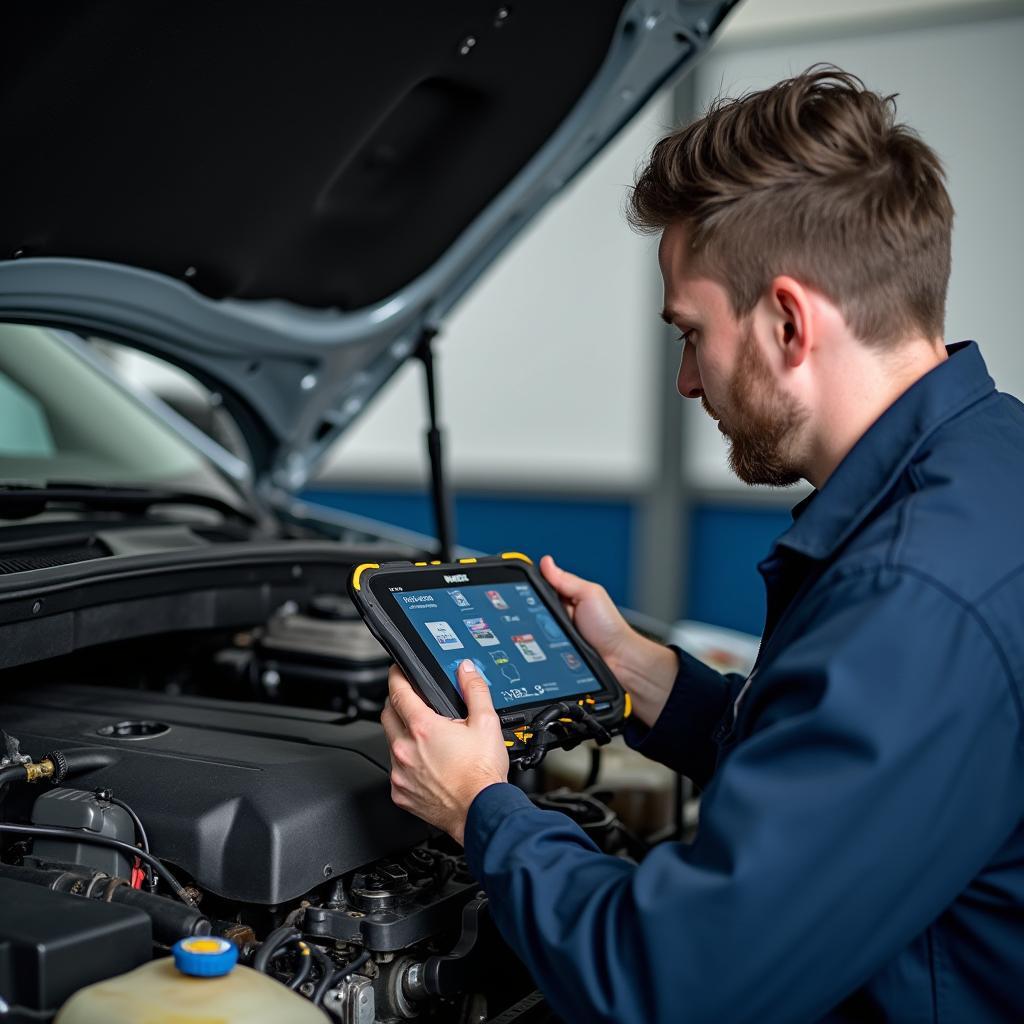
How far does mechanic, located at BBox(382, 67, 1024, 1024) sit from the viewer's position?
917mm

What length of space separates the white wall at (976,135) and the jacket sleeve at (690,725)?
346cm

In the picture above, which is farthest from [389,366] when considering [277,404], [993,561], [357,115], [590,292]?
[590,292]

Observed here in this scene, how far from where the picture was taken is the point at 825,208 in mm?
1167

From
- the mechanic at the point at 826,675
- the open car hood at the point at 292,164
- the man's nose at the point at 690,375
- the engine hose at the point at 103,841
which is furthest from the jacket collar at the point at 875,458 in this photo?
the open car hood at the point at 292,164

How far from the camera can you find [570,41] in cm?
173

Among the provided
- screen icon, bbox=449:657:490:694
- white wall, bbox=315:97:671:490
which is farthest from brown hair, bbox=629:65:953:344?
white wall, bbox=315:97:671:490

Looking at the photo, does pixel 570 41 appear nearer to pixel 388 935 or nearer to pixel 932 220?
pixel 932 220

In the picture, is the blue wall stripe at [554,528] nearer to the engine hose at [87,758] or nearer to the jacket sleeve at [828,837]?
the engine hose at [87,758]

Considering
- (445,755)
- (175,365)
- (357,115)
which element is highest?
(357,115)

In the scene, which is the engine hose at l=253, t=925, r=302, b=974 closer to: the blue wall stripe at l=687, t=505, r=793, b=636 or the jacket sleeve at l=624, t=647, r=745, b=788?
the jacket sleeve at l=624, t=647, r=745, b=788

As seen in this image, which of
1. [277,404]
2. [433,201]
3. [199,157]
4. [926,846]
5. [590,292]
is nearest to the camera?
[926,846]

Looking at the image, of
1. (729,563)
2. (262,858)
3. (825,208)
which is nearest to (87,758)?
(262,858)

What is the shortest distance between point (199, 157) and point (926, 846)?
1.21 meters

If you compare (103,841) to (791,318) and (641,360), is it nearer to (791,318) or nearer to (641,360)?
(791,318)
